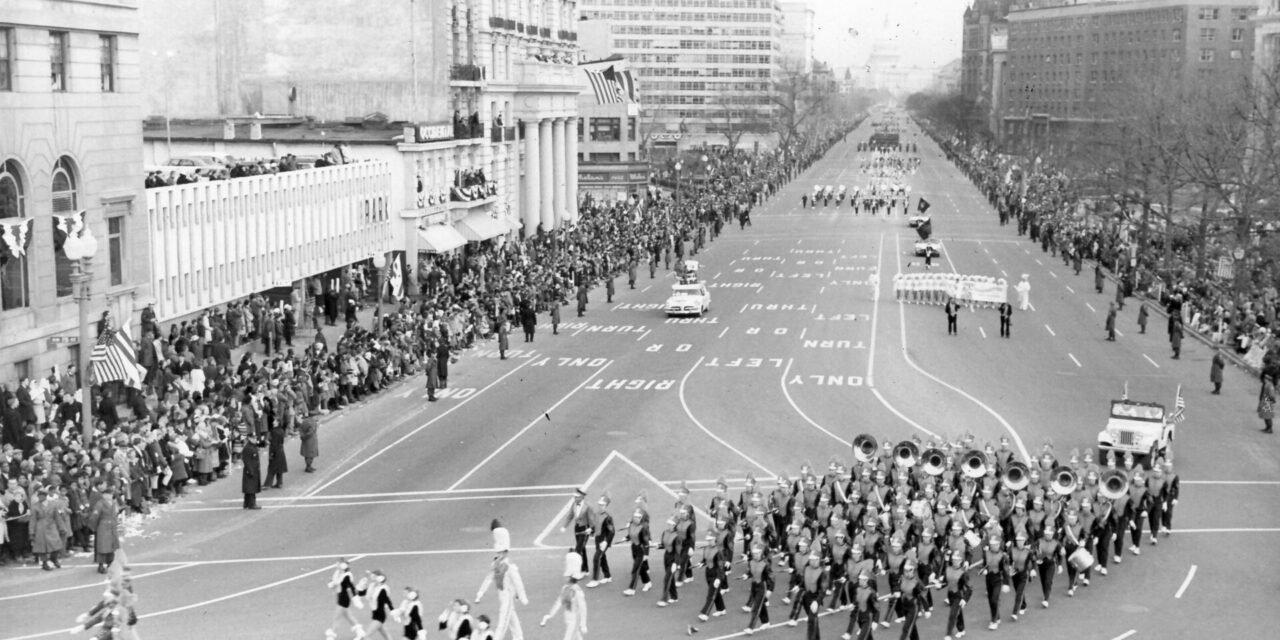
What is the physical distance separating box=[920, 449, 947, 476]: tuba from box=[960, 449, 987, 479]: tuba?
40 cm

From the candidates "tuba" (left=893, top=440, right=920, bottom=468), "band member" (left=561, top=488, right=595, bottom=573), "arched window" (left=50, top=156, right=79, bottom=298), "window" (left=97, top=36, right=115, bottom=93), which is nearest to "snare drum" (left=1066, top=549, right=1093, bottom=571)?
"tuba" (left=893, top=440, right=920, bottom=468)

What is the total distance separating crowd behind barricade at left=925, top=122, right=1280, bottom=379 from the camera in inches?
2286

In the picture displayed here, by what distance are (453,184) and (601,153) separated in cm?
7314

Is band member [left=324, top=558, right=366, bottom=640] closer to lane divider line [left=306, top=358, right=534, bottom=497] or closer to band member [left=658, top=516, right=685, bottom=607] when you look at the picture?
band member [left=658, top=516, right=685, bottom=607]

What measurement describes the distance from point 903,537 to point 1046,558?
2.69 metres

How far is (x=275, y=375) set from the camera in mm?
40906

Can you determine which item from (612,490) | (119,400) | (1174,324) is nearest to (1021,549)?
(612,490)

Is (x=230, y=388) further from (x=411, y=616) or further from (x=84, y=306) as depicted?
(x=411, y=616)

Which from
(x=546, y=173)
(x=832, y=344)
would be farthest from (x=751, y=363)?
(x=546, y=173)

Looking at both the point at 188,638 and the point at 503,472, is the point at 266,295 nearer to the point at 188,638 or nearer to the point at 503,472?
the point at 503,472

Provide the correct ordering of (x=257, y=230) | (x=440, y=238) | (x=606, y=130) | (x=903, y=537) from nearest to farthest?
(x=903, y=537) → (x=257, y=230) → (x=440, y=238) → (x=606, y=130)

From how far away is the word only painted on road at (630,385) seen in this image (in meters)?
48.3

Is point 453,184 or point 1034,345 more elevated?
point 453,184

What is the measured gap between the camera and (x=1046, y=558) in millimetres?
27812
